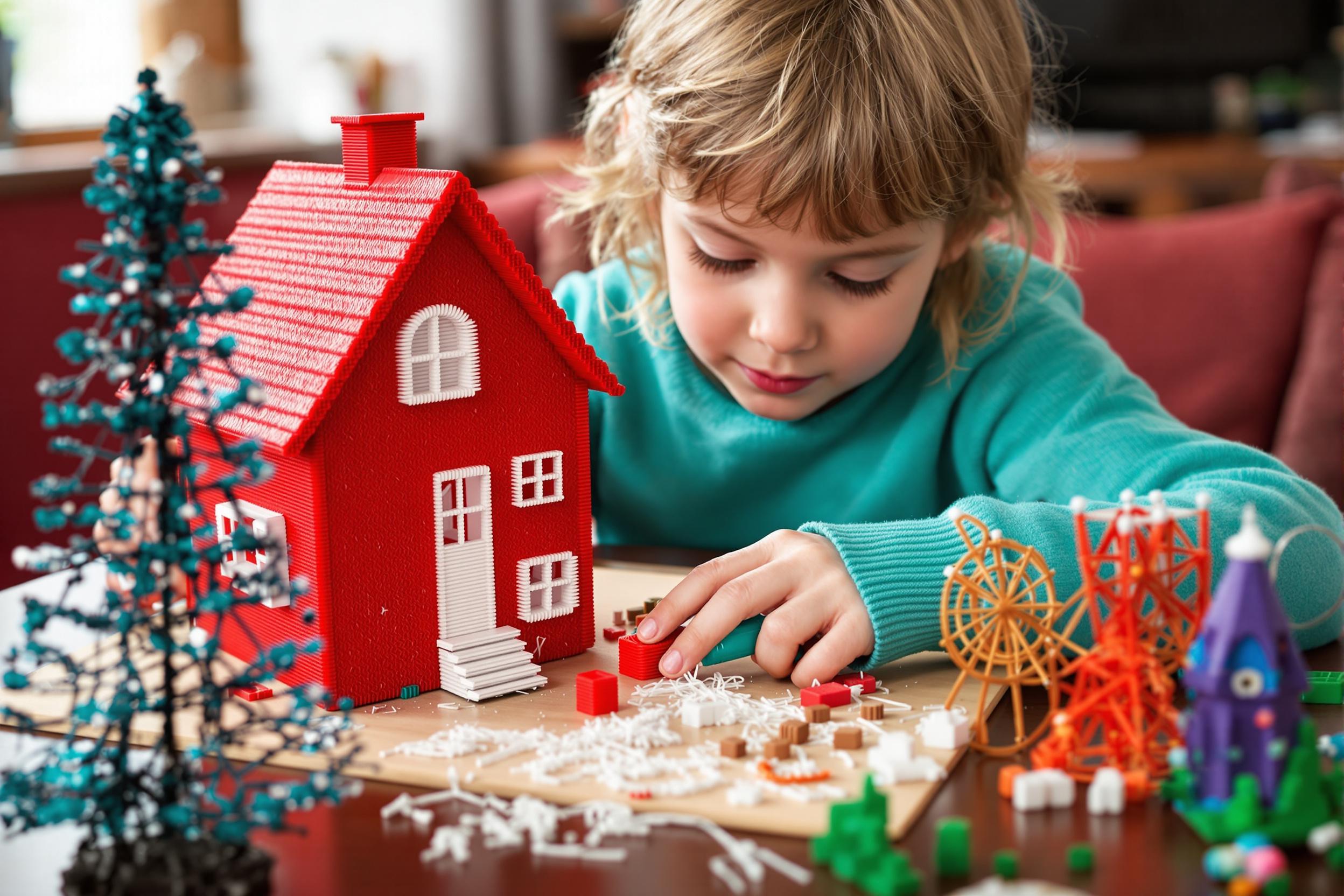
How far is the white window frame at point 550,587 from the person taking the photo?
896mm

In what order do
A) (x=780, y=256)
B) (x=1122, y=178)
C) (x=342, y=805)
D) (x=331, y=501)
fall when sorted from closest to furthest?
1. (x=342, y=805)
2. (x=331, y=501)
3. (x=780, y=256)
4. (x=1122, y=178)

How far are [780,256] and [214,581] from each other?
0.58 m

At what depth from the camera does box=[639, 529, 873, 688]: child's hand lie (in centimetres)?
86

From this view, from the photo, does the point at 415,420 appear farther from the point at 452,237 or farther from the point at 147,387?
the point at 147,387

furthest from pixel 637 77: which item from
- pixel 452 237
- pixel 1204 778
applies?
pixel 1204 778

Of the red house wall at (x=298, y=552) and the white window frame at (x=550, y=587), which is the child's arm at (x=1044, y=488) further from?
the red house wall at (x=298, y=552)

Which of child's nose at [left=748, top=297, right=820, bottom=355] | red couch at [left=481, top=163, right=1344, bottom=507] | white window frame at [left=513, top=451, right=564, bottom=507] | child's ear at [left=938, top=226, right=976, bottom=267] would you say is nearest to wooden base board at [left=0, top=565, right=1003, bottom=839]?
white window frame at [left=513, top=451, right=564, bottom=507]

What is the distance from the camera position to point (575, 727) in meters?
0.78

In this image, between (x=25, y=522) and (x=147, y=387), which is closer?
(x=147, y=387)

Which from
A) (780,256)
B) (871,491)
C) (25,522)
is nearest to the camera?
(780,256)

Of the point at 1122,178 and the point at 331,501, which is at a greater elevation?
the point at 1122,178

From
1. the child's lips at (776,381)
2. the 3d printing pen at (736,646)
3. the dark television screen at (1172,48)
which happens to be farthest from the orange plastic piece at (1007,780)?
the dark television screen at (1172,48)

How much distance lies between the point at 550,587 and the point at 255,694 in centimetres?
20

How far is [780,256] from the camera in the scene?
41.7 inches
